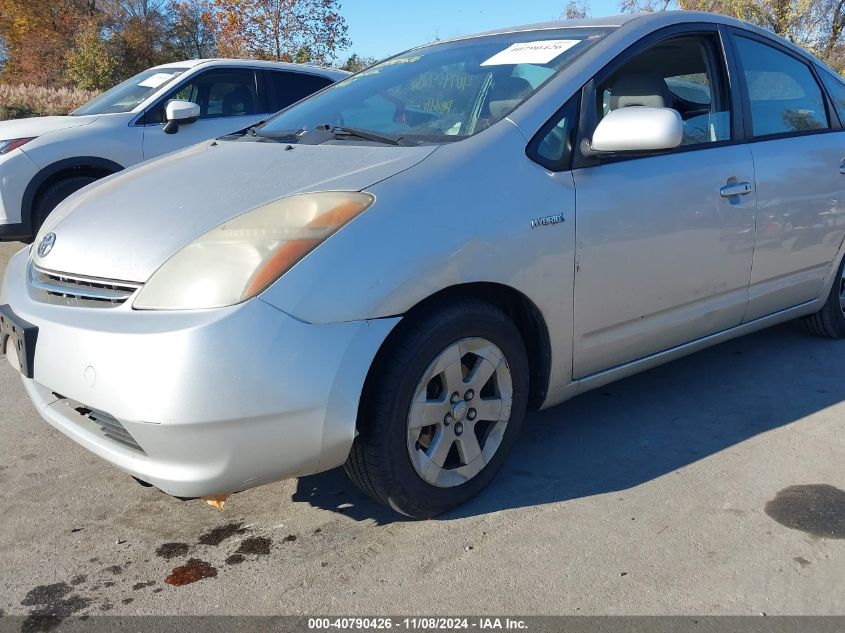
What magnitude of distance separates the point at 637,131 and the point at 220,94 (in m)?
5.44

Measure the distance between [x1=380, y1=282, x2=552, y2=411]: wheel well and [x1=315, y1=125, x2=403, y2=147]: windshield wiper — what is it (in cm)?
62

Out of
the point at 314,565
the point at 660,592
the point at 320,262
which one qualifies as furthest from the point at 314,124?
the point at 660,592

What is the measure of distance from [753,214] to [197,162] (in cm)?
239

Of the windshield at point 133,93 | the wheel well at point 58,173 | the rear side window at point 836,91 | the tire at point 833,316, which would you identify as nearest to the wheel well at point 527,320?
the tire at point 833,316

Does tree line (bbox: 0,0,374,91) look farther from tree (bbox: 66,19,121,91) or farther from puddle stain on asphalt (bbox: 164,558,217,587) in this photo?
puddle stain on asphalt (bbox: 164,558,217,587)

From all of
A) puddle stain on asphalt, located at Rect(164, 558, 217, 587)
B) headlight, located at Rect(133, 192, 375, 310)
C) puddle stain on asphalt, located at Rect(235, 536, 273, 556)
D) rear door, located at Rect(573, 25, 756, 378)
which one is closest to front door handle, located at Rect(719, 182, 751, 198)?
rear door, located at Rect(573, 25, 756, 378)

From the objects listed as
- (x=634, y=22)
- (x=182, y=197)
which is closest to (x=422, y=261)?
(x=182, y=197)

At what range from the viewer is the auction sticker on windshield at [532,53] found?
3088 mm

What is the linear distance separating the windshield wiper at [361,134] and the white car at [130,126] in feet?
8.15

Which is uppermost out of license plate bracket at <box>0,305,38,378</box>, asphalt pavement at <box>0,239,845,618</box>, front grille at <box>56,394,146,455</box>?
license plate bracket at <box>0,305,38,378</box>

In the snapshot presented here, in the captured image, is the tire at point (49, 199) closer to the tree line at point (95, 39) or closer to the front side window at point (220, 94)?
the front side window at point (220, 94)

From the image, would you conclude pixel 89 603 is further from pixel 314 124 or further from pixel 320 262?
pixel 314 124

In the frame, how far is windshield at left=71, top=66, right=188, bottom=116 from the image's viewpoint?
695 centimetres

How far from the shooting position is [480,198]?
252 centimetres
